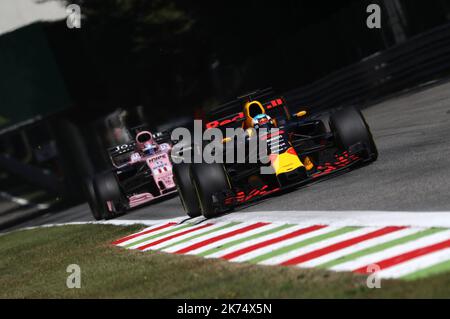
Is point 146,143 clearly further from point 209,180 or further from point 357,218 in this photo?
point 357,218

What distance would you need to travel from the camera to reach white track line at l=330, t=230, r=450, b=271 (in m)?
7.98

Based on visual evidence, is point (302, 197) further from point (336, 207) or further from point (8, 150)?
point (8, 150)

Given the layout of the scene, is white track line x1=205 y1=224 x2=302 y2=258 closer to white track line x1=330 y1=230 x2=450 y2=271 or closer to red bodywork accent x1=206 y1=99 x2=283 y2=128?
white track line x1=330 y1=230 x2=450 y2=271

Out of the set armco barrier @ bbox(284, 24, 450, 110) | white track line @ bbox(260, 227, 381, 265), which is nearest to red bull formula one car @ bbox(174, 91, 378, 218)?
white track line @ bbox(260, 227, 381, 265)

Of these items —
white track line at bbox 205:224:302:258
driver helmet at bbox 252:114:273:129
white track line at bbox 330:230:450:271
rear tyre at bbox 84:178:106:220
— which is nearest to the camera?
white track line at bbox 330:230:450:271

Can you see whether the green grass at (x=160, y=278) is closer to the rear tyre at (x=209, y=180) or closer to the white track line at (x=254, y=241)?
the white track line at (x=254, y=241)

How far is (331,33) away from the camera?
32531 mm

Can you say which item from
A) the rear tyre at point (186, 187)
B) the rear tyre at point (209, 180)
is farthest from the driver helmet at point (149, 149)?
the rear tyre at point (209, 180)

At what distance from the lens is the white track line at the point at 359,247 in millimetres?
8539

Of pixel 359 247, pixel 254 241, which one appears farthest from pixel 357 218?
pixel 359 247

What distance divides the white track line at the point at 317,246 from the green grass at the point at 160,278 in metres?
0.21

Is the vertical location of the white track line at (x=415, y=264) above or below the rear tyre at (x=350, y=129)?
below
